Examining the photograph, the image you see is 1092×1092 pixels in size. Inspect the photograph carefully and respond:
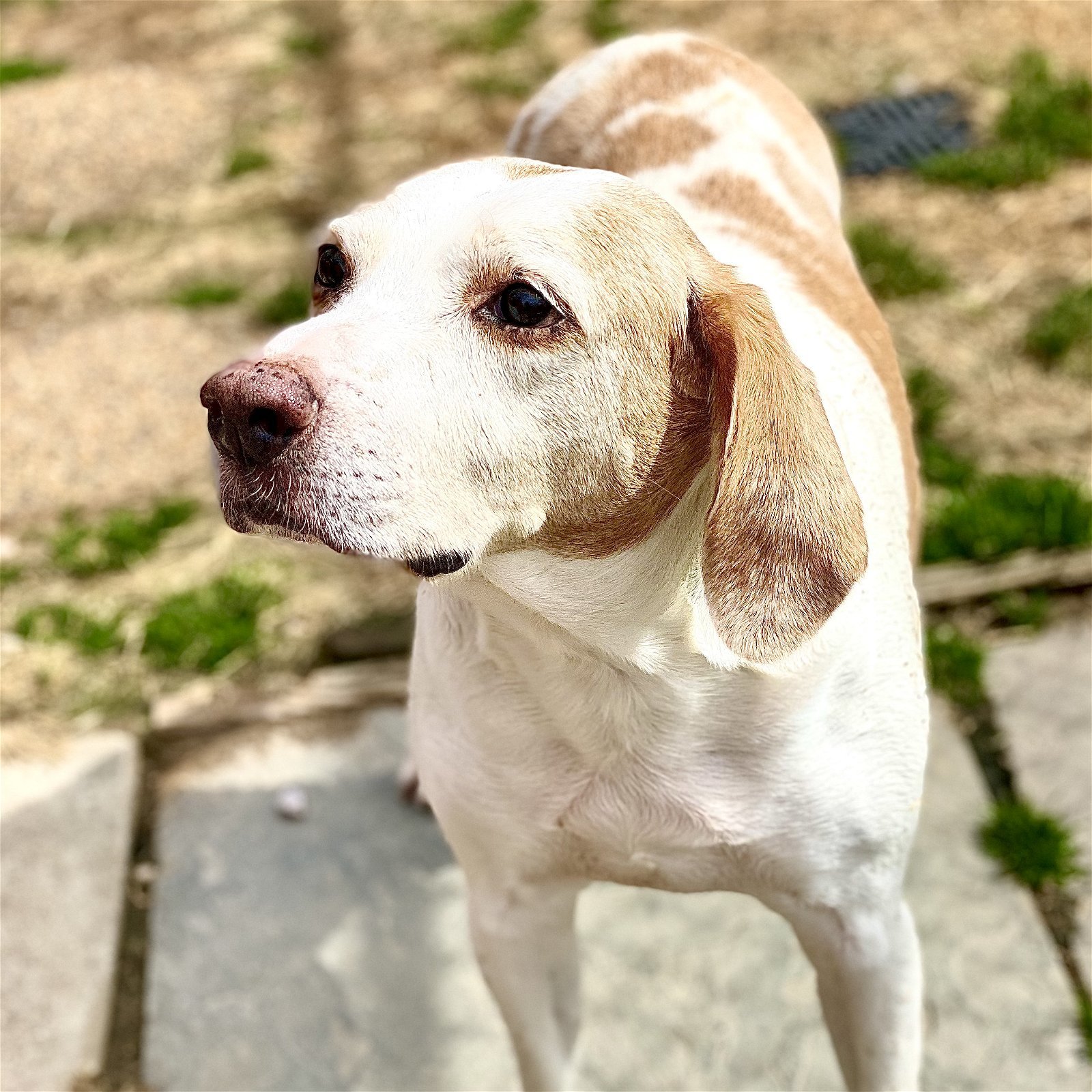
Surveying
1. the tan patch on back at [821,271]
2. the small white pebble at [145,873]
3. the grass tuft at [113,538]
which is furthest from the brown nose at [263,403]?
the grass tuft at [113,538]

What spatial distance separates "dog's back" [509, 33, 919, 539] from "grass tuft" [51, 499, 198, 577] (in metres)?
1.78

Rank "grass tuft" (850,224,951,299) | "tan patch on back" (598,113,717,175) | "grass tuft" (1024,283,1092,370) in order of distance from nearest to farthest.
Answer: "tan patch on back" (598,113,717,175)
"grass tuft" (1024,283,1092,370)
"grass tuft" (850,224,951,299)

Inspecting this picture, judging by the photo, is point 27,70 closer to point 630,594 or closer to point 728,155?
point 728,155

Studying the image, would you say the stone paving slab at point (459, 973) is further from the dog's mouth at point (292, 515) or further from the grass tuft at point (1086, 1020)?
the dog's mouth at point (292, 515)

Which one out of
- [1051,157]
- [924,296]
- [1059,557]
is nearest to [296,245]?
[924,296]

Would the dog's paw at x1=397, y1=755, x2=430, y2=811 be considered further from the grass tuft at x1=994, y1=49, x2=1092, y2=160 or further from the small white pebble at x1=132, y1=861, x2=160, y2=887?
the grass tuft at x1=994, y1=49, x2=1092, y2=160

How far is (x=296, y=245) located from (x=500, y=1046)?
3.74m

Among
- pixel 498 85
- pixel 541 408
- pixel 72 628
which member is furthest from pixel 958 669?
pixel 498 85

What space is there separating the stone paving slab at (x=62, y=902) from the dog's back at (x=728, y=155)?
6.33 feet

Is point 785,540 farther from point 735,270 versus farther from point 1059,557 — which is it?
point 1059,557

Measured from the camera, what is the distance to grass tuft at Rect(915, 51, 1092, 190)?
17.5 feet

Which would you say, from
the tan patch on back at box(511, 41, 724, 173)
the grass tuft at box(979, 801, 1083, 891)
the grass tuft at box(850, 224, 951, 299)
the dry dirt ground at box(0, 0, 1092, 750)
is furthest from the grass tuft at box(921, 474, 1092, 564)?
the tan patch on back at box(511, 41, 724, 173)

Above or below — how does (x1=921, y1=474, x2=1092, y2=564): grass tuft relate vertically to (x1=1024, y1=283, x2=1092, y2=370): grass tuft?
below

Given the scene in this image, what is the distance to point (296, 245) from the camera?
18.9 feet
